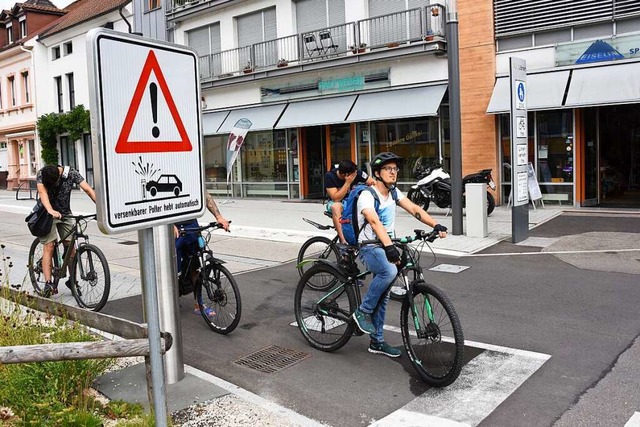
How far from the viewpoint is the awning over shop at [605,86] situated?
1395cm

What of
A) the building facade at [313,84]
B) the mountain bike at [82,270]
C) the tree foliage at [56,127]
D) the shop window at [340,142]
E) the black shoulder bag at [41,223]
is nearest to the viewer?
the mountain bike at [82,270]

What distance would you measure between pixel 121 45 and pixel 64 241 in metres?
5.64

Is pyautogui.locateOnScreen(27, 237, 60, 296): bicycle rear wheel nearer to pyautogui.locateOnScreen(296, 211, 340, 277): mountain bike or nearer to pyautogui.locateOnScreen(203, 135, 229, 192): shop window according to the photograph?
pyautogui.locateOnScreen(296, 211, 340, 277): mountain bike

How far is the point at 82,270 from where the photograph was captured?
7.44m

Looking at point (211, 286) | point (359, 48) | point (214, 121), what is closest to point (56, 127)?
point (214, 121)

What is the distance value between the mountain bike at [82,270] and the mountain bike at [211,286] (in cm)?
118

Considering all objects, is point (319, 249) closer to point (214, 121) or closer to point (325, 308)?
point (325, 308)

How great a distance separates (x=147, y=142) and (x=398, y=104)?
15.7 meters

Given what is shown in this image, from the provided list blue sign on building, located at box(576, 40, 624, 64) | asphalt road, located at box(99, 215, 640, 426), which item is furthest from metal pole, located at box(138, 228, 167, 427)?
blue sign on building, located at box(576, 40, 624, 64)

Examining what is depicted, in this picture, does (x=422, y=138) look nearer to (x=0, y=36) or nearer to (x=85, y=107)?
(x=85, y=107)

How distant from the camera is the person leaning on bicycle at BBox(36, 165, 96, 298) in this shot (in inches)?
289

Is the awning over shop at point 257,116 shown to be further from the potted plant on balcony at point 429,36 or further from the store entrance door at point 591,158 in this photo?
the store entrance door at point 591,158

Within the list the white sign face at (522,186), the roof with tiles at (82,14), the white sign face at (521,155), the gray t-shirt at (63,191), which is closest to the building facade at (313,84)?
the white sign face at (521,155)

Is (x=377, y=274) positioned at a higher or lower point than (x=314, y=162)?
lower
